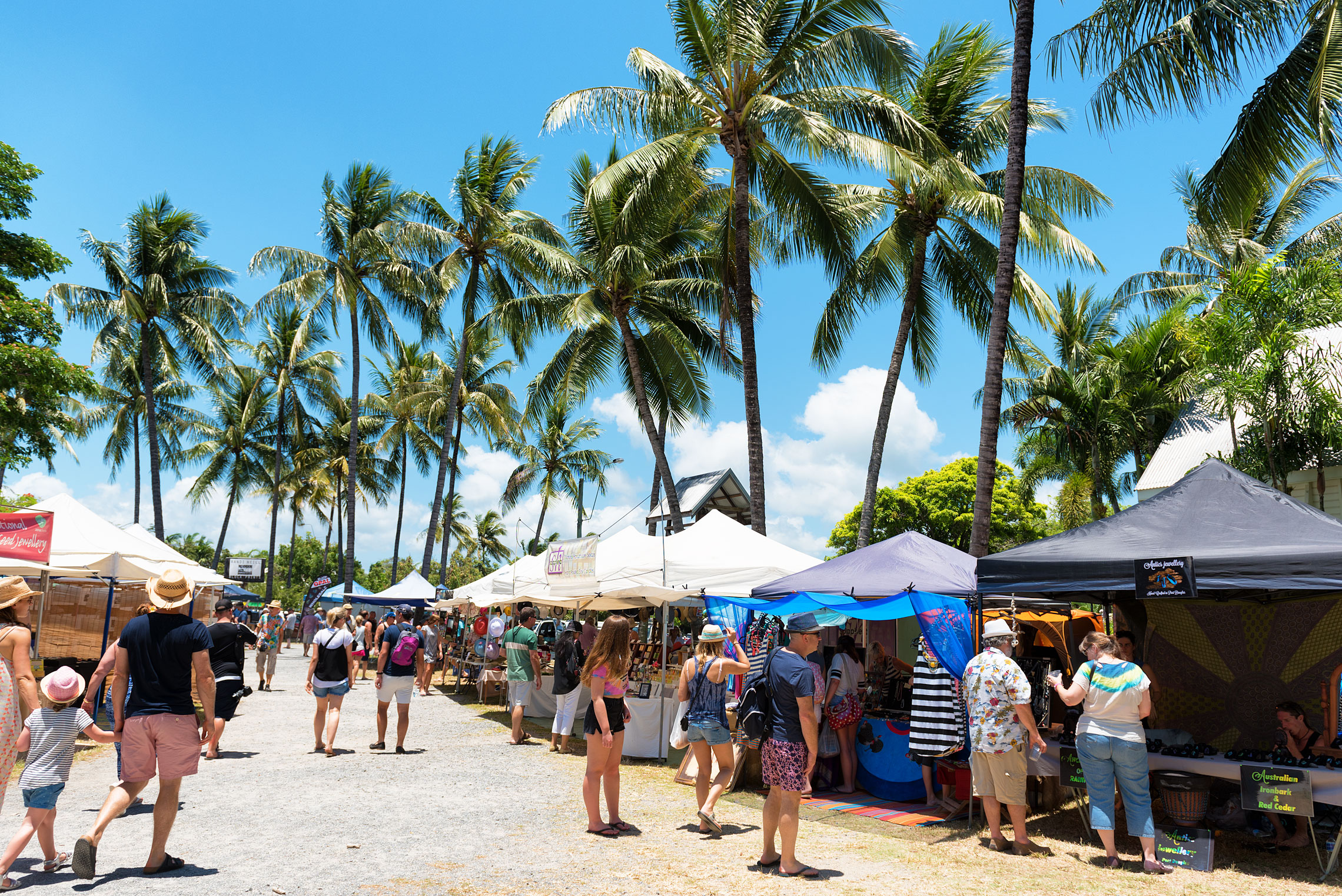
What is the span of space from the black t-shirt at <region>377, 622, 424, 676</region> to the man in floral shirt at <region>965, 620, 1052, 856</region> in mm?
6289

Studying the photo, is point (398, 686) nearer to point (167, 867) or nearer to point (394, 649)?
point (394, 649)

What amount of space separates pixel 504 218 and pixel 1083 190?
16.5 meters

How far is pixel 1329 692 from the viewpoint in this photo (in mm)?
7531

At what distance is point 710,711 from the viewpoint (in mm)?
7164

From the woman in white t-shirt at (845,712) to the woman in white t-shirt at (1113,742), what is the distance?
100 inches

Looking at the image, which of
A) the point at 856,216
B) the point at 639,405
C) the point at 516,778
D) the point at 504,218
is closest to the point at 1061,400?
the point at 856,216

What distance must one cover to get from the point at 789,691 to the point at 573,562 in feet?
22.7

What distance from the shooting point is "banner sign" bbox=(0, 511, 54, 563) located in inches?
382

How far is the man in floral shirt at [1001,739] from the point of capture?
645 centimetres

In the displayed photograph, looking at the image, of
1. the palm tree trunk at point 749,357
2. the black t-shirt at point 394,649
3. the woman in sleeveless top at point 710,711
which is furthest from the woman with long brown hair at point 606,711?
the palm tree trunk at point 749,357

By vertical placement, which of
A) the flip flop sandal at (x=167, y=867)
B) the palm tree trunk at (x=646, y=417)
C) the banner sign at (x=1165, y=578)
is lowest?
the flip flop sandal at (x=167, y=867)

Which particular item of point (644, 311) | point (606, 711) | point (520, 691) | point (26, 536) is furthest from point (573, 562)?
point (644, 311)

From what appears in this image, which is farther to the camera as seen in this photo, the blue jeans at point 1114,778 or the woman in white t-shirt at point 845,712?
the woman in white t-shirt at point 845,712

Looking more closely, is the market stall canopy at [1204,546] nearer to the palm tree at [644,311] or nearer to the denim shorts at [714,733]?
the denim shorts at [714,733]
